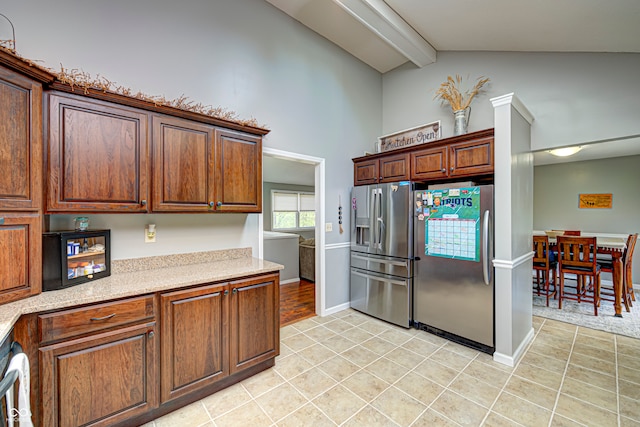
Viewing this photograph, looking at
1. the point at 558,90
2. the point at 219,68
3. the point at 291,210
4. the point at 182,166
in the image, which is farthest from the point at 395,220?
the point at 291,210

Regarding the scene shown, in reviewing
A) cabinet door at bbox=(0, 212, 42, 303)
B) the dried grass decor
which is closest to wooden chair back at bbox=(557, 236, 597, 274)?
the dried grass decor

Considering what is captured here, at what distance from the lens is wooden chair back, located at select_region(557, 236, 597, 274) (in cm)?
363

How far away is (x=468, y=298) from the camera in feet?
8.92

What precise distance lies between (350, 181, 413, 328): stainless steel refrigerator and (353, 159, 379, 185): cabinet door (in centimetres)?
24

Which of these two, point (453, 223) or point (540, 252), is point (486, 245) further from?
point (540, 252)

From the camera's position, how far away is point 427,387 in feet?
7.00

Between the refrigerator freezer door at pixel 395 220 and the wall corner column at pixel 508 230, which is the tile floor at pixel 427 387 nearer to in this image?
the wall corner column at pixel 508 230

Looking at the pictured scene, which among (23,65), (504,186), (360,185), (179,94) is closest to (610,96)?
(504,186)

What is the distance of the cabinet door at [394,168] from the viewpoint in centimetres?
334

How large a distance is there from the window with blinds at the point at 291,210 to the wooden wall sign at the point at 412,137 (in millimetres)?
4836

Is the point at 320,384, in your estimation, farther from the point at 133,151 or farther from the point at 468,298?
the point at 133,151

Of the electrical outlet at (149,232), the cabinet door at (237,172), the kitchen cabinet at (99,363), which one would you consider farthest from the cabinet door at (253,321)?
the electrical outlet at (149,232)

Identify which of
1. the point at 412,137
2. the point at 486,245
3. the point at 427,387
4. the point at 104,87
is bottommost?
the point at 427,387

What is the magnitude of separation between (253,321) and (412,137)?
301 centimetres
